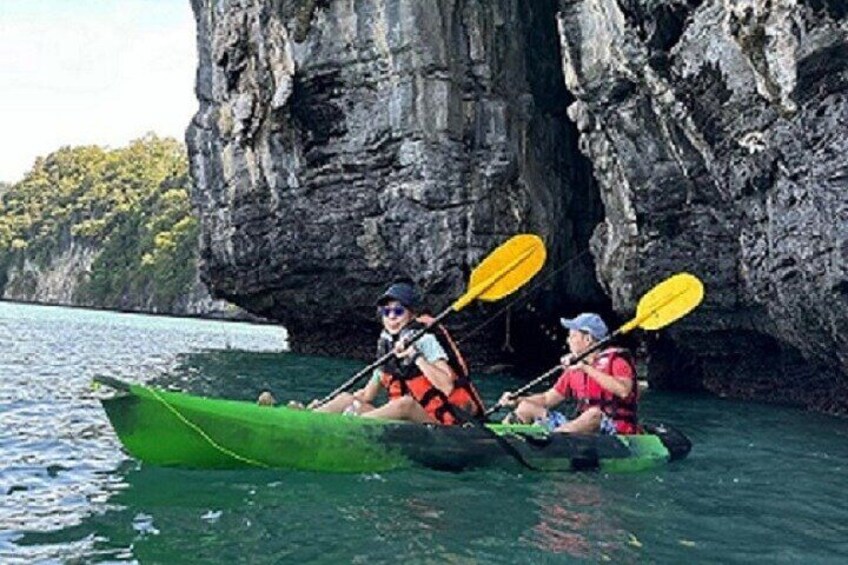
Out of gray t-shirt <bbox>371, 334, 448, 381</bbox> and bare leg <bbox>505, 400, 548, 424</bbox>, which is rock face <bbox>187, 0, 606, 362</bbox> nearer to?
bare leg <bbox>505, 400, 548, 424</bbox>

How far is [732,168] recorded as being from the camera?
13.2m

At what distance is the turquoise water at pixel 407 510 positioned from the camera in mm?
5535

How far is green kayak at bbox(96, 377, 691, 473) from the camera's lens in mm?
7160

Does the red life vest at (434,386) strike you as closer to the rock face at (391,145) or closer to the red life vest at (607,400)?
the red life vest at (607,400)

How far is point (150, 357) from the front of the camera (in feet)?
76.3

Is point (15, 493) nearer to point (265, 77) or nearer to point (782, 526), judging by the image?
point (782, 526)

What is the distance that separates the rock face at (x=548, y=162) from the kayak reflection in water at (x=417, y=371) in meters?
5.82

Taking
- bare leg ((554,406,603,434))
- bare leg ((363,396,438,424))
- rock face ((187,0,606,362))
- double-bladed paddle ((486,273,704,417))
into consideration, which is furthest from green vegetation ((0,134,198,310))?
bare leg ((363,396,438,424))

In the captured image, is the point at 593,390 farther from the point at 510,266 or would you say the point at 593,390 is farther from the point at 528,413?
the point at 510,266

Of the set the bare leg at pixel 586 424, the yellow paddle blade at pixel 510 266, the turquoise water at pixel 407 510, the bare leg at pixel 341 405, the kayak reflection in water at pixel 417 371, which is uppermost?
the yellow paddle blade at pixel 510 266

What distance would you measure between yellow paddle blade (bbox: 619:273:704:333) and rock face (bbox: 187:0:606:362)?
9.92 metres

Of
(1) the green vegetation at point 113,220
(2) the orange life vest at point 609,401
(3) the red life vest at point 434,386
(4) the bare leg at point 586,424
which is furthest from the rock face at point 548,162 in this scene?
(1) the green vegetation at point 113,220

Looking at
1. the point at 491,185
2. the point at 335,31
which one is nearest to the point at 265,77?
the point at 335,31

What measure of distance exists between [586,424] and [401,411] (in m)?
1.88
